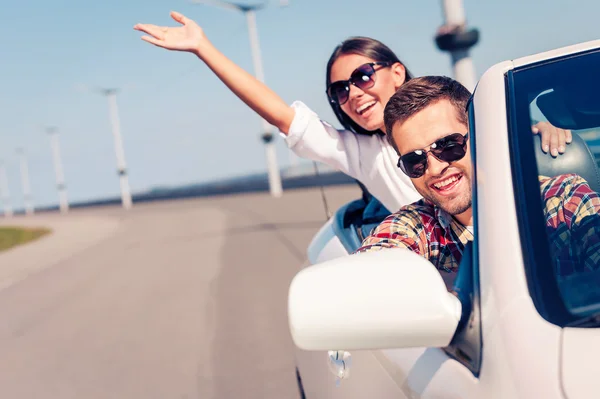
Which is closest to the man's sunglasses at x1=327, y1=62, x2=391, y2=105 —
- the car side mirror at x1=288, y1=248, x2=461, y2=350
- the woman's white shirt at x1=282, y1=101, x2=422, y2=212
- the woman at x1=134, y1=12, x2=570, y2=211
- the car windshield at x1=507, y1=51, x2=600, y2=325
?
the woman at x1=134, y1=12, x2=570, y2=211

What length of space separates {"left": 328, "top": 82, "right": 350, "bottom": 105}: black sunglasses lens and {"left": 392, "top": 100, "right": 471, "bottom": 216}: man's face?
1.28m

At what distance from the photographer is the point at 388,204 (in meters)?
3.28

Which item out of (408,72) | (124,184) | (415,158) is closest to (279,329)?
(408,72)

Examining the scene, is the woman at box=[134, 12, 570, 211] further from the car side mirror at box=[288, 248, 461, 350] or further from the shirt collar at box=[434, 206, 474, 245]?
the car side mirror at box=[288, 248, 461, 350]

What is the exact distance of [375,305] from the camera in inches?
56.3

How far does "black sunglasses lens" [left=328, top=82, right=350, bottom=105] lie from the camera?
11.2ft

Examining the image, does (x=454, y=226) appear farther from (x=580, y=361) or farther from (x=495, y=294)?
(x=580, y=361)

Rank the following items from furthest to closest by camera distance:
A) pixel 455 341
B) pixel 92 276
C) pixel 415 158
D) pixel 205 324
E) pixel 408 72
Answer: pixel 92 276
pixel 205 324
pixel 408 72
pixel 415 158
pixel 455 341

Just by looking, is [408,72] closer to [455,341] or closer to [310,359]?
[310,359]

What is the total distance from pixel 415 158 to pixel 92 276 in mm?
12236

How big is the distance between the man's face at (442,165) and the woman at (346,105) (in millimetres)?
998

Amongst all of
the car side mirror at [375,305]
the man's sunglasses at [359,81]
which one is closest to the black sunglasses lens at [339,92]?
the man's sunglasses at [359,81]

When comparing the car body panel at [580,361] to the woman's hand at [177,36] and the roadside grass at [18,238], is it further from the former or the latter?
the roadside grass at [18,238]

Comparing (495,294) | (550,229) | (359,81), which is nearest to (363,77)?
(359,81)
